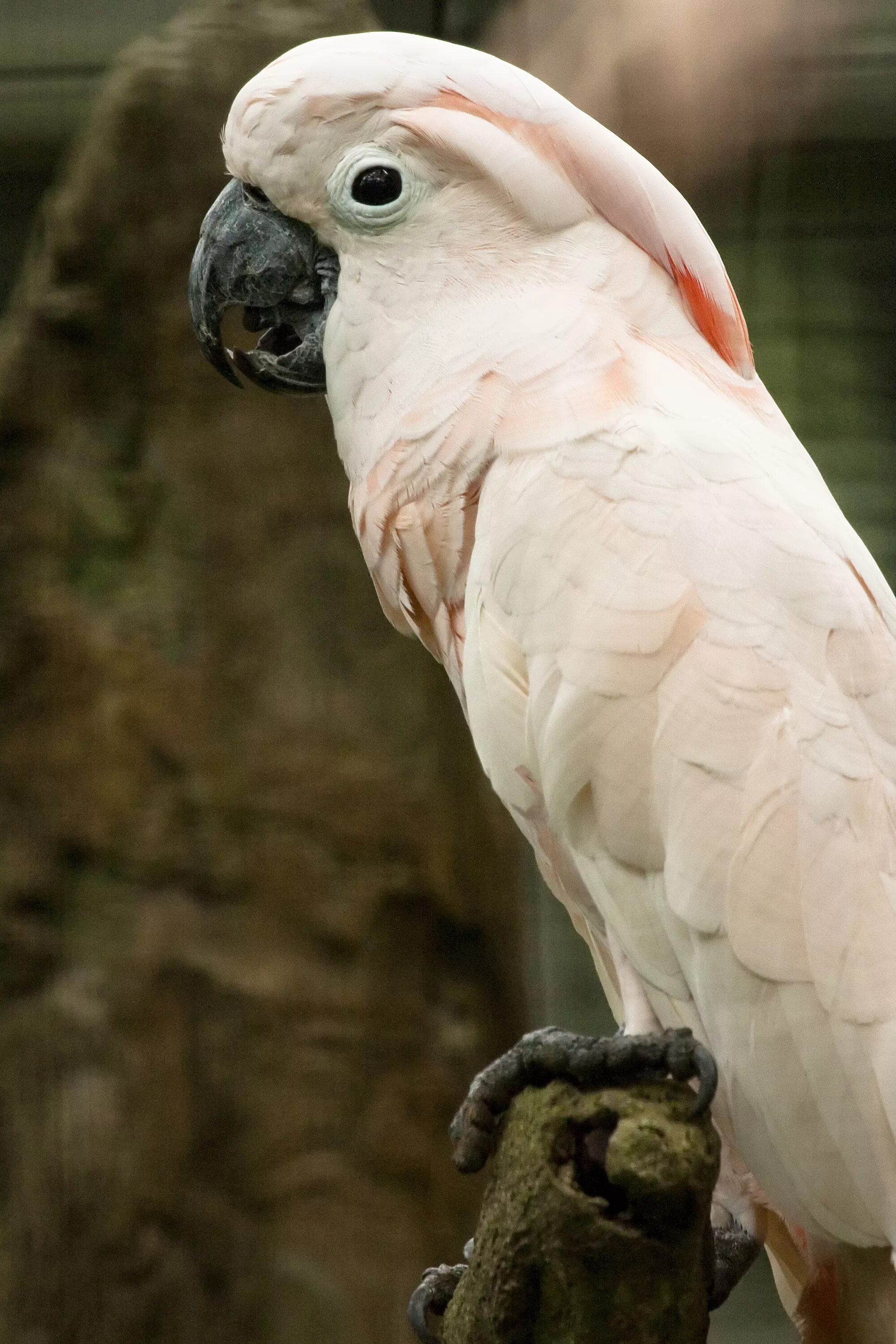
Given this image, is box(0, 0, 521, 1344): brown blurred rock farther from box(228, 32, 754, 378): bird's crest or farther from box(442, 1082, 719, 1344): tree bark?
box(442, 1082, 719, 1344): tree bark

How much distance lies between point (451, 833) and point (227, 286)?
1.38 metres

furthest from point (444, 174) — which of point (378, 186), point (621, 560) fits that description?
point (621, 560)

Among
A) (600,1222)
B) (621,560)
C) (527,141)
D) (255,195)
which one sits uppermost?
(527,141)

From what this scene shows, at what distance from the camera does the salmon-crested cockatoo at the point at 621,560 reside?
1.37 meters

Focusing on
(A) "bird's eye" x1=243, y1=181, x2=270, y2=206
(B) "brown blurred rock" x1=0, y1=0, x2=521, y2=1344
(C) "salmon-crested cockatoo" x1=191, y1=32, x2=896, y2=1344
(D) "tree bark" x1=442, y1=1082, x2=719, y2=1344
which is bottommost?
(B) "brown blurred rock" x1=0, y1=0, x2=521, y2=1344

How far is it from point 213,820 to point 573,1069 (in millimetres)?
1680

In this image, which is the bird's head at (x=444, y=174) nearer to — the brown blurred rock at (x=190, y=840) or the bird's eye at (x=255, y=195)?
the bird's eye at (x=255, y=195)

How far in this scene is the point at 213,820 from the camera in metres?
2.85

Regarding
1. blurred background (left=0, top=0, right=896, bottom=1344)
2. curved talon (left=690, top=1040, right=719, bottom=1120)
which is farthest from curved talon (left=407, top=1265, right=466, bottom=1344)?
blurred background (left=0, top=0, right=896, bottom=1344)

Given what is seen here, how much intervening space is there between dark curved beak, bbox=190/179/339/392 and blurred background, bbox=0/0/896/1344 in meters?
1.04

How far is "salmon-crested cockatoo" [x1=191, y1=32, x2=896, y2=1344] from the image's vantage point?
1.37m

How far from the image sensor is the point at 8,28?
3.29m

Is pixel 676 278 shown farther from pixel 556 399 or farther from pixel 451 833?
pixel 451 833

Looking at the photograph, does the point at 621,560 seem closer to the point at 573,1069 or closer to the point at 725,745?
the point at 725,745
